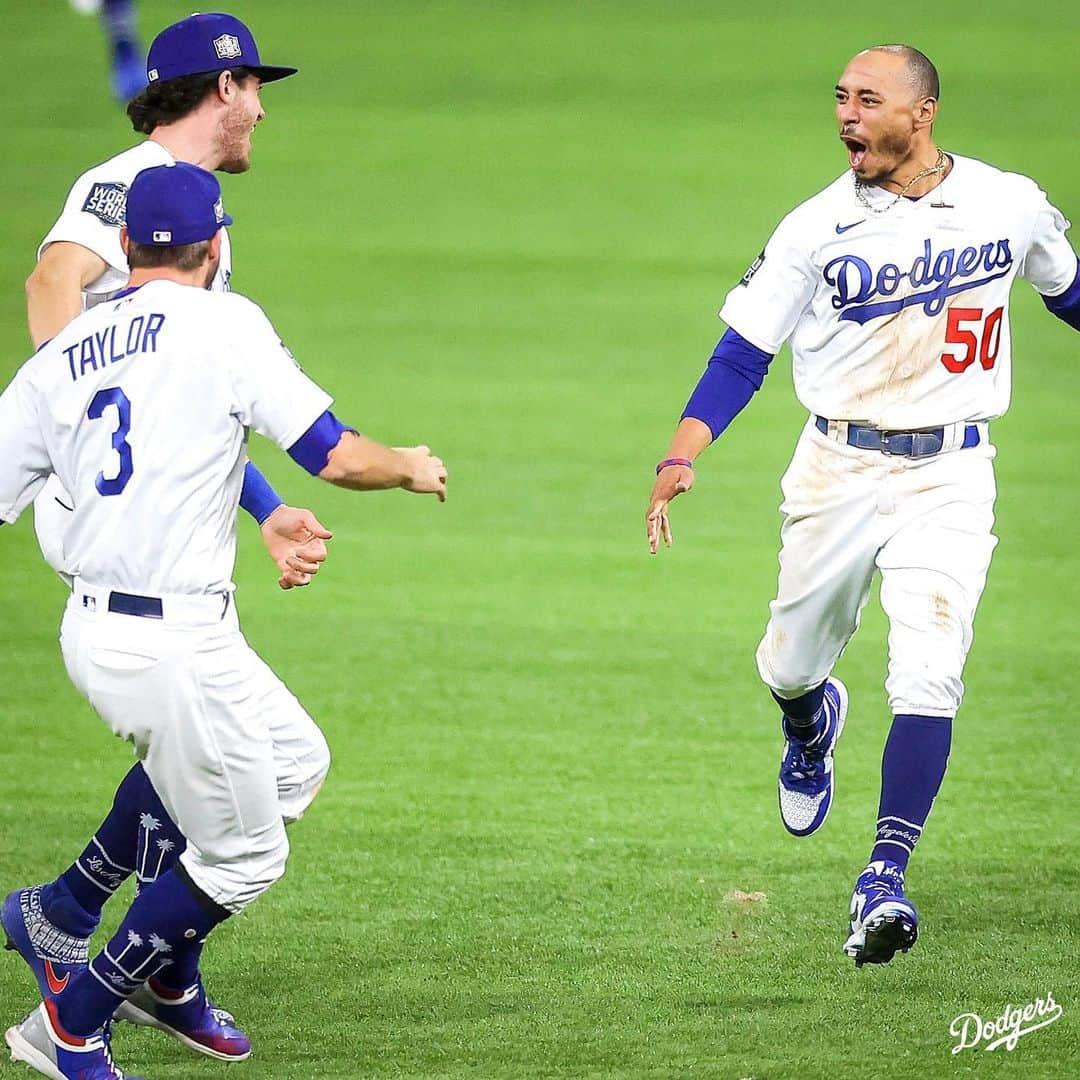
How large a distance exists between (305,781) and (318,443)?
85 centimetres

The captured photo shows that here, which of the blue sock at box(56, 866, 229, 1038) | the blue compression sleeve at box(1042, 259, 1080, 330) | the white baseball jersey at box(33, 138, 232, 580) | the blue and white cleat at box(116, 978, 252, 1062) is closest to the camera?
the blue sock at box(56, 866, 229, 1038)

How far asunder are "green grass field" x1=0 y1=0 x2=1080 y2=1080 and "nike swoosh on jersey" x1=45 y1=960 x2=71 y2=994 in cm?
23

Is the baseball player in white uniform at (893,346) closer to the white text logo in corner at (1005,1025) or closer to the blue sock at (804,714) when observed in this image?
the blue sock at (804,714)

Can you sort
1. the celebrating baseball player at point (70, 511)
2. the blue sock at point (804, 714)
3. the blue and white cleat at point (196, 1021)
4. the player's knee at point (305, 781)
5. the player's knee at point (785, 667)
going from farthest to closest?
the blue sock at point (804, 714) < the player's knee at point (785, 667) < the blue and white cleat at point (196, 1021) < the celebrating baseball player at point (70, 511) < the player's knee at point (305, 781)

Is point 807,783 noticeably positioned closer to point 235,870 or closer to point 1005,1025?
point 1005,1025

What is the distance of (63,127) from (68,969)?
39.6 feet

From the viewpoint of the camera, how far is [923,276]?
508 centimetres

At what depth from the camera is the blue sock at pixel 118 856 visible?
15.6 feet

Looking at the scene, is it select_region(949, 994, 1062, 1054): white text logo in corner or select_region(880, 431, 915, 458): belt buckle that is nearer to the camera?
select_region(949, 994, 1062, 1054): white text logo in corner

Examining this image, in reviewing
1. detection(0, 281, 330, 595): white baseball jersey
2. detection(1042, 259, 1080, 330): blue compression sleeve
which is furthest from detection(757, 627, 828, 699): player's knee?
detection(0, 281, 330, 595): white baseball jersey

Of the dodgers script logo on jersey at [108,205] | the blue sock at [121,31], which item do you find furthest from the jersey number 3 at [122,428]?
the blue sock at [121,31]

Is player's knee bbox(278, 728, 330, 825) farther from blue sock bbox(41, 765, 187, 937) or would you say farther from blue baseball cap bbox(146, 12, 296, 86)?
blue baseball cap bbox(146, 12, 296, 86)

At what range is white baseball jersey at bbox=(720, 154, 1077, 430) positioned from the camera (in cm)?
509

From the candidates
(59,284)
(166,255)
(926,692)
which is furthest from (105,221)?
(926,692)
